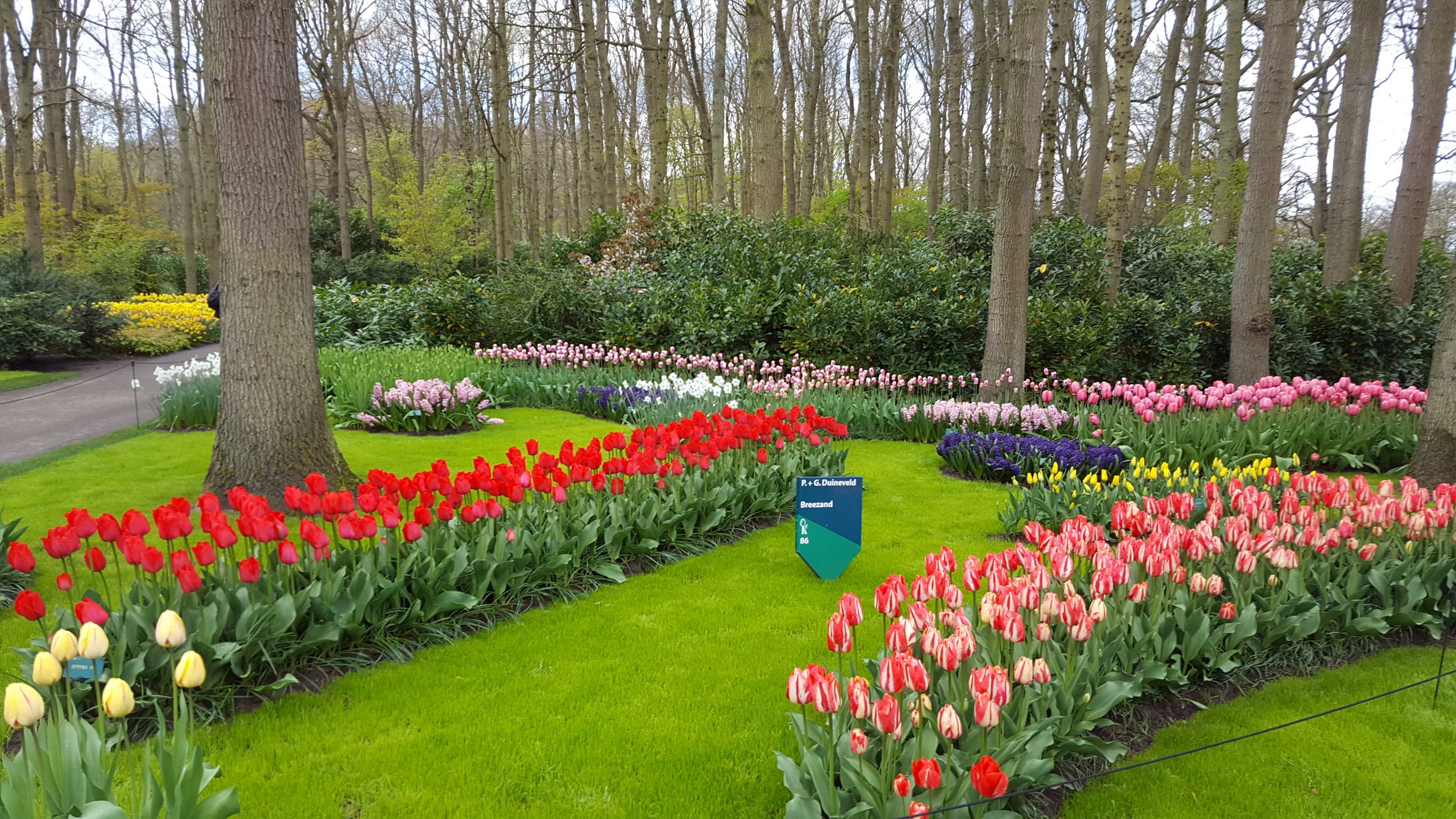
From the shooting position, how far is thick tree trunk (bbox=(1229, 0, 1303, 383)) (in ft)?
24.8

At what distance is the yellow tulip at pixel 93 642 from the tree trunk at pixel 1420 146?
1197 centimetres

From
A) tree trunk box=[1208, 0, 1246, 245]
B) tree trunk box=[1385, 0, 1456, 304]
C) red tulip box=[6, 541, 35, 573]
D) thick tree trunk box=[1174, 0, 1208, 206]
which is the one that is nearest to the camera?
red tulip box=[6, 541, 35, 573]

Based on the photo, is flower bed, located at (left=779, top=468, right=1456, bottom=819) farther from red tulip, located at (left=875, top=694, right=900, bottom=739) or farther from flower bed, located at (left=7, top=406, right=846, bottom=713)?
flower bed, located at (left=7, top=406, right=846, bottom=713)

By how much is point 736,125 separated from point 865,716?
32.8m

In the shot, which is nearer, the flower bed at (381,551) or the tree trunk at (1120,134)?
the flower bed at (381,551)

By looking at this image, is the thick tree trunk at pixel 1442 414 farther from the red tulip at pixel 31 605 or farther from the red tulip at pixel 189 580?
the red tulip at pixel 31 605

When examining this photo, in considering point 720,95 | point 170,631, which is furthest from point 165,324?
point 170,631

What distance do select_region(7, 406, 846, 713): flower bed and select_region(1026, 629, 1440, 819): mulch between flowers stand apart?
7.90 feet

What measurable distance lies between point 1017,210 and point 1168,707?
18.4 ft

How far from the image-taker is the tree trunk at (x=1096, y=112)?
13195 mm

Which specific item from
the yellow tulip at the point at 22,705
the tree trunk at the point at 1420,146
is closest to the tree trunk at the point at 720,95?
the tree trunk at the point at 1420,146

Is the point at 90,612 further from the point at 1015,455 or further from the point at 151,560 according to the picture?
the point at 1015,455

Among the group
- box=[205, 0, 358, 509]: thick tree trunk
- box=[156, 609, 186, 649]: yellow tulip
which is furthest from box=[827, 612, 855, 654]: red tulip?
box=[205, 0, 358, 509]: thick tree trunk

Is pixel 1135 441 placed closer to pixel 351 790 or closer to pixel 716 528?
pixel 716 528
